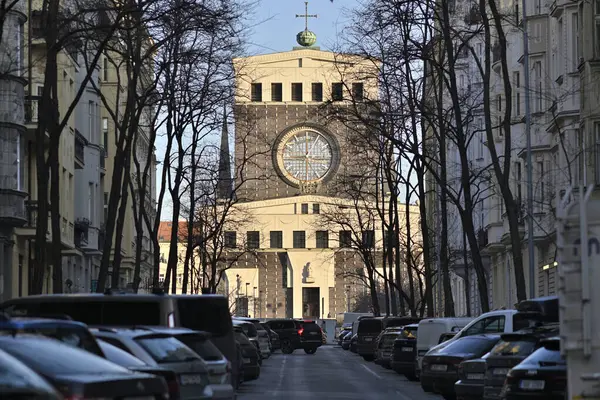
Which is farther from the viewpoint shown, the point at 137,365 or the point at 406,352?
the point at 406,352

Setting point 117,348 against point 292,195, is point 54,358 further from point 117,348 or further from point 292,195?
point 292,195

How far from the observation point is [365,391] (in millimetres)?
35188

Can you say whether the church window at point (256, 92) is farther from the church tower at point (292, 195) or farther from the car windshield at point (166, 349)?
the car windshield at point (166, 349)

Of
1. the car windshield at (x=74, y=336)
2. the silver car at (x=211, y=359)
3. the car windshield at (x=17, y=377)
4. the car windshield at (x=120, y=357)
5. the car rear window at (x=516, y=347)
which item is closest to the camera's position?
the car windshield at (x=17, y=377)

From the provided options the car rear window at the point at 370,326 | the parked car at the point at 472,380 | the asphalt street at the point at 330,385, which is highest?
the car rear window at the point at 370,326

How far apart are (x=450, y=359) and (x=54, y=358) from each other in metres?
18.6

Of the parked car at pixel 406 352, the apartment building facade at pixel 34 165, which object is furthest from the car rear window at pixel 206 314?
the parked car at pixel 406 352

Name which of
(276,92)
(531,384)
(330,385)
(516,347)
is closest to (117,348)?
(531,384)

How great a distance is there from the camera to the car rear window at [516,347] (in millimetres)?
23922

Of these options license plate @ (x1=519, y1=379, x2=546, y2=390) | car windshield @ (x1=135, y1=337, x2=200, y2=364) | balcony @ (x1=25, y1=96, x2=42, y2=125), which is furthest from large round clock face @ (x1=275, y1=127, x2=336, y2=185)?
car windshield @ (x1=135, y1=337, x2=200, y2=364)

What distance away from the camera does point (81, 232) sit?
204ft

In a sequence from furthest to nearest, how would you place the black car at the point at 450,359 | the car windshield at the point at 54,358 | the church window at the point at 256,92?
the church window at the point at 256,92 → the black car at the point at 450,359 → the car windshield at the point at 54,358

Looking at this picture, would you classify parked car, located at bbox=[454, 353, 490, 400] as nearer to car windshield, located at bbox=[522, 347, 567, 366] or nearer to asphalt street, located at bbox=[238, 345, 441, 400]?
asphalt street, located at bbox=[238, 345, 441, 400]

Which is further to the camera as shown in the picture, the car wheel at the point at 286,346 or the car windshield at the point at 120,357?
the car wheel at the point at 286,346
